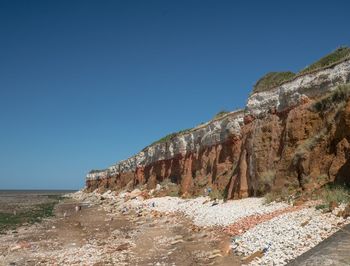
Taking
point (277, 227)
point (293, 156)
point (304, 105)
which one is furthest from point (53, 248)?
point (304, 105)

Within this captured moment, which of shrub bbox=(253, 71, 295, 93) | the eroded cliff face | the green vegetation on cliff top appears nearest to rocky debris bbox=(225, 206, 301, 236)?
the eroded cliff face

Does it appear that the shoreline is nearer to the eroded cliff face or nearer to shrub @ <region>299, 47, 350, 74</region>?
Answer: the eroded cliff face

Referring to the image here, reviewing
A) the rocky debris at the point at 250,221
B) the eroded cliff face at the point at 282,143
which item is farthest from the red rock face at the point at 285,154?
the rocky debris at the point at 250,221

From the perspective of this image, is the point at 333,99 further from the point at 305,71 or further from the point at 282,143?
the point at 305,71

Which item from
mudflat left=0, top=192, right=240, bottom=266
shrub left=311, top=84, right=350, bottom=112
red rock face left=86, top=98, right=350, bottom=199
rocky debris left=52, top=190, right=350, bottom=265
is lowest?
mudflat left=0, top=192, right=240, bottom=266

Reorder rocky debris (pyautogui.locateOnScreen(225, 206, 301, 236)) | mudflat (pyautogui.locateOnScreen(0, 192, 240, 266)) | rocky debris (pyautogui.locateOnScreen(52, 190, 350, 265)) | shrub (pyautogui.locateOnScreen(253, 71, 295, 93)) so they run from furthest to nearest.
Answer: shrub (pyautogui.locateOnScreen(253, 71, 295, 93)), rocky debris (pyautogui.locateOnScreen(225, 206, 301, 236)), mudflat (pyautogui.locateOnScreen(0, 192, 240, 266)), rocky debris (pyautogui.locateOnScreen(52, 190, 350, 265))

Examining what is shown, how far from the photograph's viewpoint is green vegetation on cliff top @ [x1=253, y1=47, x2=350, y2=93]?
23562 mm

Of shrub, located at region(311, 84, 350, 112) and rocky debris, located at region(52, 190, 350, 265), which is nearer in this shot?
rocky debris, located at region(52, 190, 350, 265)

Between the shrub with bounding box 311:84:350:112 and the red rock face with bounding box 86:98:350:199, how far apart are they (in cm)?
34

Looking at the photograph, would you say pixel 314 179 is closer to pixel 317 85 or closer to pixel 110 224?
pixel 317 85

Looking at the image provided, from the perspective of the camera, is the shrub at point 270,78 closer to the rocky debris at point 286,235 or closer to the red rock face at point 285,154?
the red rock face at point 285,154

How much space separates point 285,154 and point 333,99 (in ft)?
13.5

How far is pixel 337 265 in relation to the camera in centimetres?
766

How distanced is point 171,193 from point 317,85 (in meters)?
24.1
